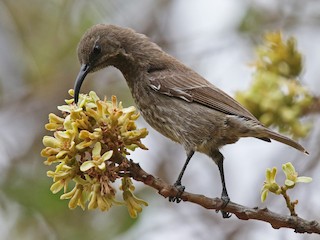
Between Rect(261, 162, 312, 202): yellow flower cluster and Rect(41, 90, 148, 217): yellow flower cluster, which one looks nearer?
Rect(41, 90, 148, 217): yellow flower cluster

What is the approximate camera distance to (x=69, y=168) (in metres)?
2.83

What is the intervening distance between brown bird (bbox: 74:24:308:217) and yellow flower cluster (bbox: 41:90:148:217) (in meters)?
0.80

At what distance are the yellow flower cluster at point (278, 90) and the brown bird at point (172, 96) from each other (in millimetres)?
177

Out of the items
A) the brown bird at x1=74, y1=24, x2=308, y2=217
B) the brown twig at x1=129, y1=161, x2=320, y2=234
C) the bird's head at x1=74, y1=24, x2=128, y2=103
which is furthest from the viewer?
the bird's head at x1=74, y1=24, x2=128, y2=103

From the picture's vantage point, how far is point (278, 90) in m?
4.25

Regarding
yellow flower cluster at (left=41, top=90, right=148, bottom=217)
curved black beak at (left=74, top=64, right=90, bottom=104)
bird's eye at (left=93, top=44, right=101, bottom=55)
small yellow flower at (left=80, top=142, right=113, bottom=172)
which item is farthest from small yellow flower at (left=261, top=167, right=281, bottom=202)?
bird's eye at (left=93, top=44, right=101, bottom=55)

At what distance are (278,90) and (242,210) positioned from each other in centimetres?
146

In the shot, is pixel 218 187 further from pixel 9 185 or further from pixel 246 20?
pixel 9 185

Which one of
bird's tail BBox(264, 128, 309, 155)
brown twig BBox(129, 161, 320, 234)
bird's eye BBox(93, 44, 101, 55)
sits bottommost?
brown twig BBox(129, 161, 320, 234)

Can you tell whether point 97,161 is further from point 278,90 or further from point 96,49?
point 278,90

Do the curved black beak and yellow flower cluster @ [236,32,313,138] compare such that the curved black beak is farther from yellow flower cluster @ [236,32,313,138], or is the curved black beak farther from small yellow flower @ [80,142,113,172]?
yellow flower cluster @ [236,32,313,138]

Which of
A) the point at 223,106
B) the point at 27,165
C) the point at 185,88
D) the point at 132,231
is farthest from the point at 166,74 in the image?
the point at 27,165

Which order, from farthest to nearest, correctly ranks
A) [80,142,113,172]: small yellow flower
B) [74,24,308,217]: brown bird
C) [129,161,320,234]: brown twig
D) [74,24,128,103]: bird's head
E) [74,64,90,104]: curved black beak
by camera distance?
[74,24,128,103]: bird's head, [74,24,308,217]: brown bird, [74,64,90,104]: curved black beak, [129,161,320,234]: brown twig, [80,142,113,172]: small yellow flower

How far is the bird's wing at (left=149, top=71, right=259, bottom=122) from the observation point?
13.8ft
